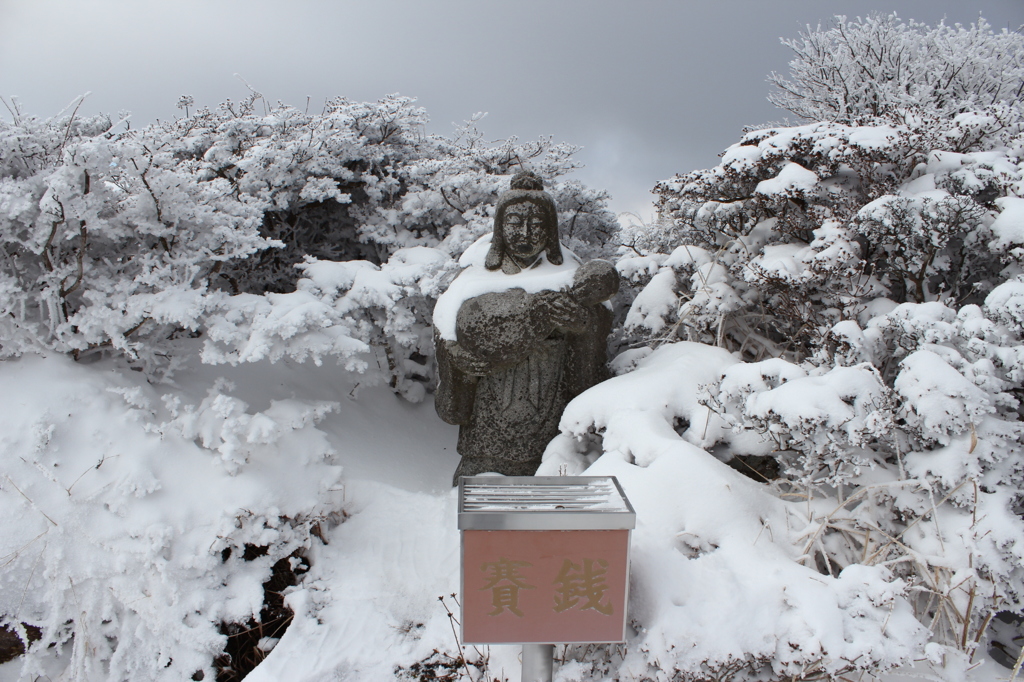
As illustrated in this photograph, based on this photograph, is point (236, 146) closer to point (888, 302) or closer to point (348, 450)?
point (348, 450)

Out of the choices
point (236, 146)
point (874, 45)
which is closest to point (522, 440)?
point (236, 146)

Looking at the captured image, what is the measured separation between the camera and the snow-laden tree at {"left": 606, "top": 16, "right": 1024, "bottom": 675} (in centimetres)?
255

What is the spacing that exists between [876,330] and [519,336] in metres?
1.94

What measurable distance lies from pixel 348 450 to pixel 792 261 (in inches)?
125

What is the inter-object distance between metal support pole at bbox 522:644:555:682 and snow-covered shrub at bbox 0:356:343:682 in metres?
1.53

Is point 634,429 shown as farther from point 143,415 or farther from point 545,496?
point 143,415

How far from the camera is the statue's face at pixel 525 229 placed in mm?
3693

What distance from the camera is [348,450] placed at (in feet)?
13.4

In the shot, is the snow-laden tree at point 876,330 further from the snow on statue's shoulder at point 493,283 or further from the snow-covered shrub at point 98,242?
the snow-covered shrub at point 98,242

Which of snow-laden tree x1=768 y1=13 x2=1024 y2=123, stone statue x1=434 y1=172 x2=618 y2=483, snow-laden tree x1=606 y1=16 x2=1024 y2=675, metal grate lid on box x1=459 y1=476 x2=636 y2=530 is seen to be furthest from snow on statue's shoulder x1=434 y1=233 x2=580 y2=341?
snow-laden tree x1=768 y1=13 x2=1024 y2=123

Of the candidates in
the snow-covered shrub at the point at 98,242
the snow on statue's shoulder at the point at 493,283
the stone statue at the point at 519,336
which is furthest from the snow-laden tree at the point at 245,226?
the stone statue at the point at 519,336

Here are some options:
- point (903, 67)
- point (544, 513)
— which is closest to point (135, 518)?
point (544, 513)

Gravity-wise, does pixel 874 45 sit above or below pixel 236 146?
above

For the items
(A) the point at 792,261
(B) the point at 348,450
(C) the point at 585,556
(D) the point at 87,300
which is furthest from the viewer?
(B) the point at 348,450
